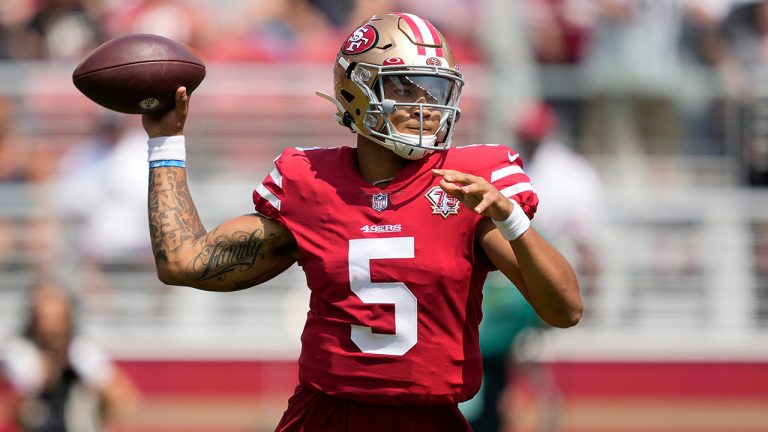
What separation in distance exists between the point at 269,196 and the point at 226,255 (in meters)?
0.20

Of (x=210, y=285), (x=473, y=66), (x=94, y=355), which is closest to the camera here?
(x=210, y=285)

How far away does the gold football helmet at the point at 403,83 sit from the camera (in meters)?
3.65

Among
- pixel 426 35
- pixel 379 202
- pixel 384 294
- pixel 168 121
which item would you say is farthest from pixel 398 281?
pixel 168 121

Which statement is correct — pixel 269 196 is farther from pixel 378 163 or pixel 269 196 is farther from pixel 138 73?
pixel 138 73

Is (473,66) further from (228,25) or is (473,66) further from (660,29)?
(228,25)

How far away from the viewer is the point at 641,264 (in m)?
8.84

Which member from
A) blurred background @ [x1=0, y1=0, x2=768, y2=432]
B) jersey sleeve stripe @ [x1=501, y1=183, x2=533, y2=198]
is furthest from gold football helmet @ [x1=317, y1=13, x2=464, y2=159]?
blurred background @ [x1=0, y1=0, x2=768, y2=432]

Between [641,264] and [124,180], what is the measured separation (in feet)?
10.8

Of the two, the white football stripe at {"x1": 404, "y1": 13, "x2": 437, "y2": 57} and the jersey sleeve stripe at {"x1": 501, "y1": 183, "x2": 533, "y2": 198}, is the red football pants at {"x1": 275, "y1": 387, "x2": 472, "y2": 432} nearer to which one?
the jersey sleeve stripe at {"x1": 501, "y1": 183, "x2": 533, "y2": 198}

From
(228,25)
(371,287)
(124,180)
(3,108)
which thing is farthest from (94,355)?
(371,287)

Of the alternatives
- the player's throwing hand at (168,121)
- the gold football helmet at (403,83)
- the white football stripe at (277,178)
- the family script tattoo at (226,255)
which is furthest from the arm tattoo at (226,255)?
the gold football helmet at (403,83)

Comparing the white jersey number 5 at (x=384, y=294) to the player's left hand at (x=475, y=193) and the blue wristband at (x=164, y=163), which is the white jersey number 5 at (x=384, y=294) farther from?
the blue wristband at (x=164, y=163)

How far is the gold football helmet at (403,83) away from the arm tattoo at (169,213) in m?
0.51

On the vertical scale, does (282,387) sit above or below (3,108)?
below
